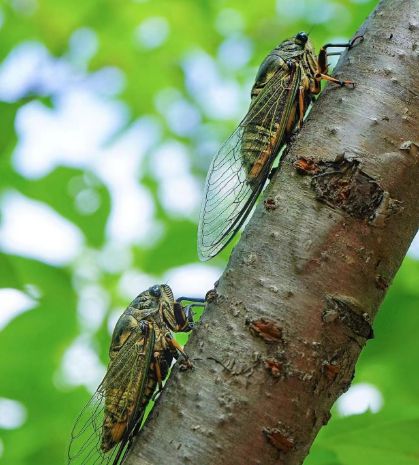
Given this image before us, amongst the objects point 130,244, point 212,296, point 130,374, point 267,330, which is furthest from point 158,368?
point 130,244

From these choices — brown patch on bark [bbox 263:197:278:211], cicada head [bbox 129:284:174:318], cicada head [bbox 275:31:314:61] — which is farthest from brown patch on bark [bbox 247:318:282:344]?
cicada head [bbox 275:31:314:61]

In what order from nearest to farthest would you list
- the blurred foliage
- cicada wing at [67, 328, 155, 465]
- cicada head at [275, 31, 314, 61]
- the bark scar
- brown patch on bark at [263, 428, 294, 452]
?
1. brown patch on bark at [263, 428, 294, 452]
2. the bark scar
3. cicada wing at [67, 328, 155, 465]
4. the blurred foliage
5. cicada head at [275, 31, 314, 61]

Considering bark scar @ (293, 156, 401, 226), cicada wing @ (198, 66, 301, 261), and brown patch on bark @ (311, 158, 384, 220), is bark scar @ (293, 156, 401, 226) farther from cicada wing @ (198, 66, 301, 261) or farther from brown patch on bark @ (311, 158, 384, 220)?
cicada wing @ (198, 66, 301, 261)

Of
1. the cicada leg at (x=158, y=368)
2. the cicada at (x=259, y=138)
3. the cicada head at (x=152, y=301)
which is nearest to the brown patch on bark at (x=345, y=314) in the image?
the cicada at (x=259, y=138)

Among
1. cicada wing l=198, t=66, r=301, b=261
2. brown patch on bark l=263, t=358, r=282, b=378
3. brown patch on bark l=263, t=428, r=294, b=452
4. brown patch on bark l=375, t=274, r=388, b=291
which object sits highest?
cicada wing l=198, t=66, r=301, b=261

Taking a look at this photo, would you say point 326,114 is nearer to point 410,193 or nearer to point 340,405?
point 410,193

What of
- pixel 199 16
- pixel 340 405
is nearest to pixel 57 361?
pixel 340 405
